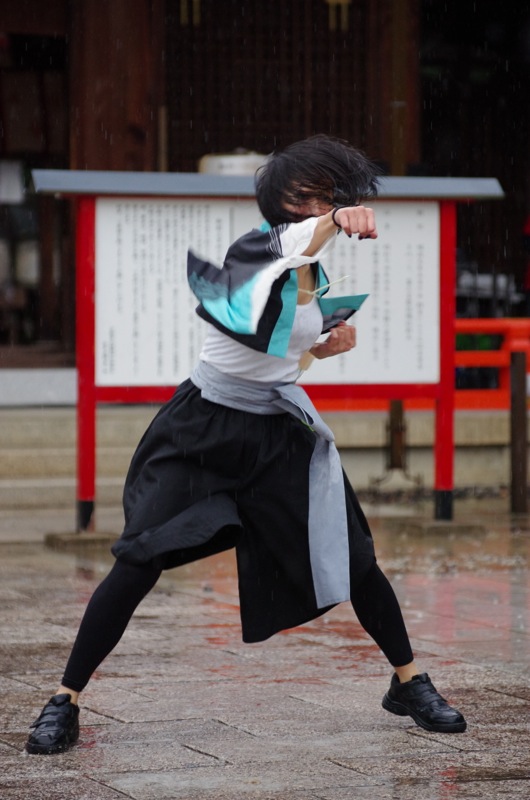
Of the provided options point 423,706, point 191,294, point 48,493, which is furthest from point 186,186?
point 423,706

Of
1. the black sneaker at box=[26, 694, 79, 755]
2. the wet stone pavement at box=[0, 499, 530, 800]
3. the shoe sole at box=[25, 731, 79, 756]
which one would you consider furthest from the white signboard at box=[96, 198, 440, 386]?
the shoe sole at box=[25, 731, 79, 756]

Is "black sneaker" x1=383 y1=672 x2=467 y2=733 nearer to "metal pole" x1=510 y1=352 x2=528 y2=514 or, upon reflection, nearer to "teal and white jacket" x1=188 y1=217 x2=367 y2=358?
"teal and white jacket" x1=188 y1=217 x2=367 y2=358

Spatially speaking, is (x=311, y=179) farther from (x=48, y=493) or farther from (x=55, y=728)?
(x=48, y=493)

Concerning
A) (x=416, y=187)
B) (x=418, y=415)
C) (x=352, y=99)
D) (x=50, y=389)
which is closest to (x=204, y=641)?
(x=416, y=187)

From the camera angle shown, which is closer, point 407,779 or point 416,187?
point 407,779

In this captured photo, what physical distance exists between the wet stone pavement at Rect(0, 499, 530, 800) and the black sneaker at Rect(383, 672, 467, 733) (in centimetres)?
3

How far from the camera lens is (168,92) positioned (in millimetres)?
12281

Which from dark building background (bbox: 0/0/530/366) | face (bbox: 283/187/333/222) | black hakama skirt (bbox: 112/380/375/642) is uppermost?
dark building background (bbox: 0/0/530/366)

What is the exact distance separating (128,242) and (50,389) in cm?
361

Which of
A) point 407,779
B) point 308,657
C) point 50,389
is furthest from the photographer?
point 50,389

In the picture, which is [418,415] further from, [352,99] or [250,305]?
[250,305]

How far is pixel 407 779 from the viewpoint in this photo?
3.77 metres

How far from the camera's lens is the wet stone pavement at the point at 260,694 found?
3.77 m

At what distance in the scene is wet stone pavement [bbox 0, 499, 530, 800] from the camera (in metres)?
3.77
